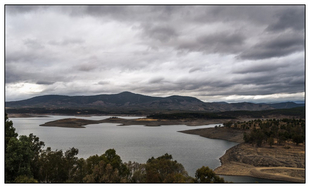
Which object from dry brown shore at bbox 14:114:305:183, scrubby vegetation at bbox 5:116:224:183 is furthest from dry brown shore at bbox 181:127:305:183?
scrubby vegetation at bbox 5:116:224:183

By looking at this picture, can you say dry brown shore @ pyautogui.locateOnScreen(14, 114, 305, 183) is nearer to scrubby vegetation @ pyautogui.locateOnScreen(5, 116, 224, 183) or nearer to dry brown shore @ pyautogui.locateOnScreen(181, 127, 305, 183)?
dry brown shore @ pyautogui.locateOnScreen(181, 127, 305, 183)

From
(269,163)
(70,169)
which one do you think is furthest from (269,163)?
(70,169)

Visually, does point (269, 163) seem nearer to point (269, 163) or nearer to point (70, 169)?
point (269, 163)

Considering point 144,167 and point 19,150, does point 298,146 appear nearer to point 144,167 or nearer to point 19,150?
point 144,167

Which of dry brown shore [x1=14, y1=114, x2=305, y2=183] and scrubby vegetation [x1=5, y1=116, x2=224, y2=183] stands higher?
scrubby vegetation [x1=5, y1=116, x2=224, y2=183]

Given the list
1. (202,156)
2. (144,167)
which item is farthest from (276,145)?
(144,167)

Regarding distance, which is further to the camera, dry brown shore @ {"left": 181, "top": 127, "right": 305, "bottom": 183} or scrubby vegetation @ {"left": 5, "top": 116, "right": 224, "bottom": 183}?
dry brown shore @ {"left": 181, "top": 127, "right": 305, "bottom": 183}
